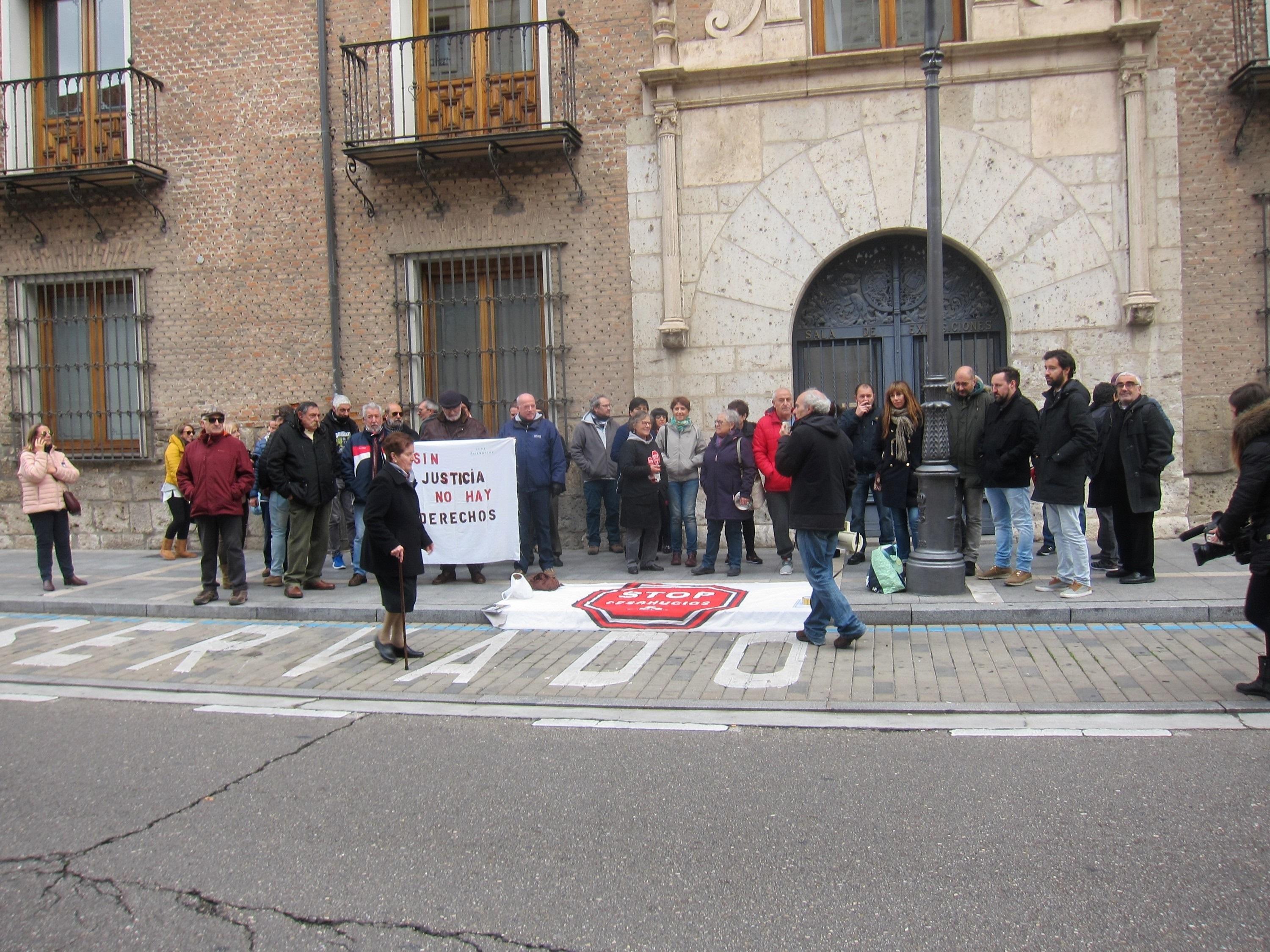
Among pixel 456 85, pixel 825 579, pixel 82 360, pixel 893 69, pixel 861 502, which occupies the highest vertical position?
pixel 456 85

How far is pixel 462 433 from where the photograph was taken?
35.3 ft

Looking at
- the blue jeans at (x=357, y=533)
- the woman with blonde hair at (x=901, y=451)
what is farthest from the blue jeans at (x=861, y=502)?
the blue jeans at (x=357, y=533)

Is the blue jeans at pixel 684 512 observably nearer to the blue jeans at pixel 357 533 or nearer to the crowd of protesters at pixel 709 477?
the crowd of protesters at pixel 709 477

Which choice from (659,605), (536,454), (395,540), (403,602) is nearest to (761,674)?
(659,605)

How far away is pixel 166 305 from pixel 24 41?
4.67 metres

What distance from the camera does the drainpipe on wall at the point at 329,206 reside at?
44.0 feet

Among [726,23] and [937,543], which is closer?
[937,543]

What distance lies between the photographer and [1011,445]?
9.05 meters

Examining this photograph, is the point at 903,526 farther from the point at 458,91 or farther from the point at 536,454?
the point at 458,91

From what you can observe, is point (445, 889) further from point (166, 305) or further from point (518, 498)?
point (166, 305)

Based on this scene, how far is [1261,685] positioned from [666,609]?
14.3 ft

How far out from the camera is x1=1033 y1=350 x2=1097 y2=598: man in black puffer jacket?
834 centimetres

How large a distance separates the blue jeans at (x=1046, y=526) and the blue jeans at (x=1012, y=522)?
0.15 meters

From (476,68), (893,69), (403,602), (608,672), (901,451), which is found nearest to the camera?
(608,672)
